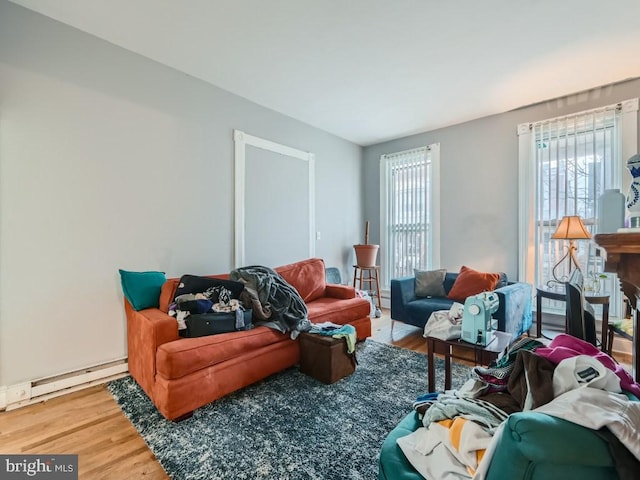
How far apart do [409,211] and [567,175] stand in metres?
1.95

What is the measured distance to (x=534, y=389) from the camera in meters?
0.88

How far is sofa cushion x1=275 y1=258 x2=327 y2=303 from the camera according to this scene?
3387 mm

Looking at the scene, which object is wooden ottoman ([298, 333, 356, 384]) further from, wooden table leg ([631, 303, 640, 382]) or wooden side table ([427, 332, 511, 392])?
wooden table leg ([631, 303, 640, 382])

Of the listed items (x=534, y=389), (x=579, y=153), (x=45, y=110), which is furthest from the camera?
(x=579, y=153)

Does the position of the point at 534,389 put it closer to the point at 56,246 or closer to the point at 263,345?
the point at 263,345

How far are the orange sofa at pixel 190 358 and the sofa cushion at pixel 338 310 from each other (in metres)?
0.43

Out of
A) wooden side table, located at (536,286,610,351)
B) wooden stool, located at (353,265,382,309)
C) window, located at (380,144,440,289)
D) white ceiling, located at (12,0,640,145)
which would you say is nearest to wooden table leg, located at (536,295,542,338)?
wooden side table, located at (536,286,610,351)

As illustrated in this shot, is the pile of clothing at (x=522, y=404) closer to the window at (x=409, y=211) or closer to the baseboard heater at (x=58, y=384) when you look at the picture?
the baseboard heater at (x=58, y=384)

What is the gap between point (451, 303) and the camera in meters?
3.35

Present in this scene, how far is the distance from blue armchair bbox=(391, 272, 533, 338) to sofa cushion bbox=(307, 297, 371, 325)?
469 millimetres

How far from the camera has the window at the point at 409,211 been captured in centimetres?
446

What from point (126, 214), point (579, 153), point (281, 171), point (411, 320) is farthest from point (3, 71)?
point (579, 153)

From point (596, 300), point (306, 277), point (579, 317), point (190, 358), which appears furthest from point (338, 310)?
point (596, 300)

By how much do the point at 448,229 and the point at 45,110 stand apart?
14.7 ft
